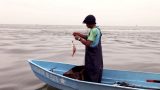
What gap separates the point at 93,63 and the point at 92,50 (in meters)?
0.41

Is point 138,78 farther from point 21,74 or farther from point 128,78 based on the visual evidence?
point 21,74

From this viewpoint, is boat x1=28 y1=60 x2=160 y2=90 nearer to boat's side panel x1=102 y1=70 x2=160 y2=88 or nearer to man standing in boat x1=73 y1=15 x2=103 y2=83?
boat's side panel x1=102 y1=70 x2=160 y2=88

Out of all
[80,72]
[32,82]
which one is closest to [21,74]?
[32,82]

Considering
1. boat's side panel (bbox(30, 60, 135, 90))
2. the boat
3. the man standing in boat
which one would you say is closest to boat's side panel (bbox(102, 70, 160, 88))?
the boat

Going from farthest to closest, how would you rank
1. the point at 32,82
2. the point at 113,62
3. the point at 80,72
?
the point at 113,62
the point at 32,82
the point at 80,72

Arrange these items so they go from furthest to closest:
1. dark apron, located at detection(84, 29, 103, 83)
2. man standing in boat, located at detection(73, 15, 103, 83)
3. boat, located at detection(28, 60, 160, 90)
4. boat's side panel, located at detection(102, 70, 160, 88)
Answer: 1. boat's side panel, located at detection(102, 70, 160, 88)
2. boat, located at detection(28, 60, 160, 90)
3. dark apron, located at detection(84, 29, 103, 83)
4. man standing in boat, located at detection(73, 15, 103, 83)

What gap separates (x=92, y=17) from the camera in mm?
8336

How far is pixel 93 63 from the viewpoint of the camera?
28.6 feet

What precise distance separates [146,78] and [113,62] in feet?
26.3

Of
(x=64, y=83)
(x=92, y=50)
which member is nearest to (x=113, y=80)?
(x=64, y=83)

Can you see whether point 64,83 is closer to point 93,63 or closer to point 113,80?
point 93,63

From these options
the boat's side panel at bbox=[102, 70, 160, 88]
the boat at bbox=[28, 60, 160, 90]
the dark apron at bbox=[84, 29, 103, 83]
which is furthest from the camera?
the boat's side panel at bbox=[102, 70, 160, 88]

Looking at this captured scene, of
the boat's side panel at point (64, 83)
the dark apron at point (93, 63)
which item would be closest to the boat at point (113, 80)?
the boat's side panel at point (64, 83)

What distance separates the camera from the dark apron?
8594mm
